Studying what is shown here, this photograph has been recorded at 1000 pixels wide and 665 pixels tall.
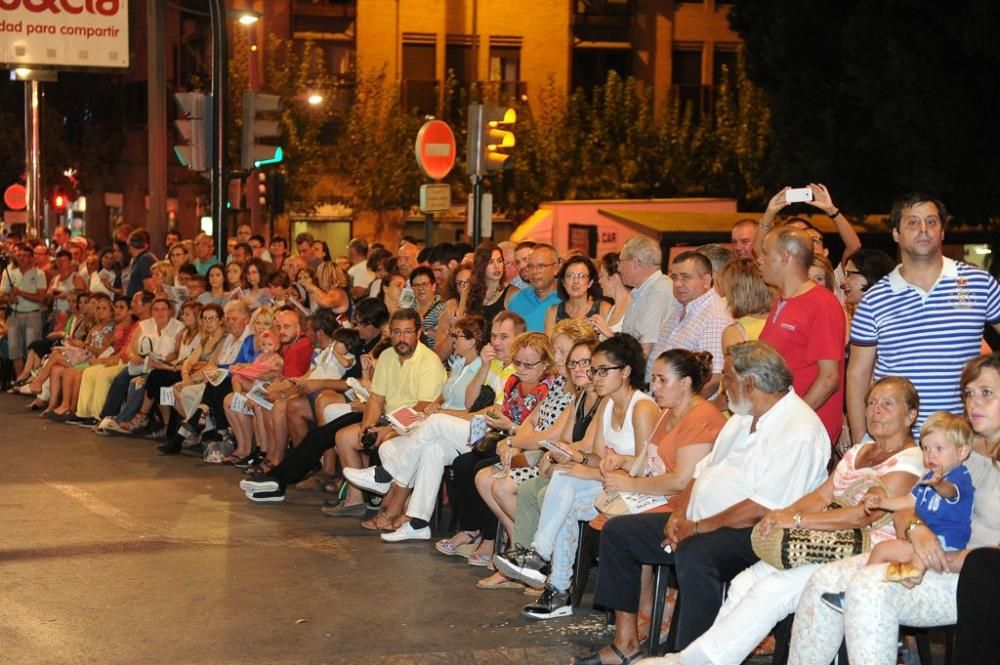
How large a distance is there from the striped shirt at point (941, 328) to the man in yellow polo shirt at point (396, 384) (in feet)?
14.2

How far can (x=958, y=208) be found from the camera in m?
21.9

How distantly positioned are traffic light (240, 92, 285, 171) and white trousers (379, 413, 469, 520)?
25.0ft

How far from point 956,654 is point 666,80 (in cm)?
3498

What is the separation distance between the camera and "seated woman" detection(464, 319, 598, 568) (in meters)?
9.02

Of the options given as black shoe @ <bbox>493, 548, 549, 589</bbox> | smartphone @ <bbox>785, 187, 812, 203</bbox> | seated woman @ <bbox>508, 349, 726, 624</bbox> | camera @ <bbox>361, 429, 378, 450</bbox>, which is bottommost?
black shoe @ <bbox>493, 548, 549, 589</bbox>

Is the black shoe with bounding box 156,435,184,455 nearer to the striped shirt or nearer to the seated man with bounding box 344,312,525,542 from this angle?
the seated man with bounding box 344,312,525,542

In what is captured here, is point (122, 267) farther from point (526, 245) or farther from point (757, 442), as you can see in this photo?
point (757, 442)

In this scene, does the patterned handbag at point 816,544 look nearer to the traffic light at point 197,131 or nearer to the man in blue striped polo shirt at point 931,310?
→ the man in blue striped polo shirt at point 931,310

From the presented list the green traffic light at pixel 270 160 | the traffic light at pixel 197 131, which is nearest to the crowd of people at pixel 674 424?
the green traffic light at pixel 270 160

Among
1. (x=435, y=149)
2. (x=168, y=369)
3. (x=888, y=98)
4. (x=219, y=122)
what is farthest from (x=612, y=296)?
(x=888, y=98)

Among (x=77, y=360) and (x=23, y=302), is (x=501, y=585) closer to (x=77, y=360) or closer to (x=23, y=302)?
(x=77, y=360)

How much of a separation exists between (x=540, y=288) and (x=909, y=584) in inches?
216

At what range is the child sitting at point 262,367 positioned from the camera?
42.8 feet

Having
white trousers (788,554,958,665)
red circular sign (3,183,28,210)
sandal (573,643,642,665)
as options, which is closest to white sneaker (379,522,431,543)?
sandal (573,643,642,665)
